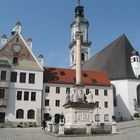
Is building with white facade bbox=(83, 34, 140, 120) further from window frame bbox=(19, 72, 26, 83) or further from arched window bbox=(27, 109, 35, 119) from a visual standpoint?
window frame bbox=(19, 72, 26, 83)

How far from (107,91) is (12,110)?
1717cm

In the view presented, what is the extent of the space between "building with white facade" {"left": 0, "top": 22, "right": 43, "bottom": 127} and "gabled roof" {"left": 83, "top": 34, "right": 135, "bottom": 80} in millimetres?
16279

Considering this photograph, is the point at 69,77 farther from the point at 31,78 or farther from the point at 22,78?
the point at 22,78

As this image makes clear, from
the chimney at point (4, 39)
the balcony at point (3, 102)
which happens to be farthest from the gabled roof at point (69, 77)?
the chimney at point (4, 39)

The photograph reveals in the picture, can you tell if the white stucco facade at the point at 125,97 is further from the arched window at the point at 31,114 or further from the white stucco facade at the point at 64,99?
the arched window at the point at 31,114

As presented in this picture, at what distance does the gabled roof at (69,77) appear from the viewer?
152 ft

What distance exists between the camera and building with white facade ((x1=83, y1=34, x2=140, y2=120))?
50031 mm

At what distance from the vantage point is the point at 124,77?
167ft

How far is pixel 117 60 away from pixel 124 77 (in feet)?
18.7

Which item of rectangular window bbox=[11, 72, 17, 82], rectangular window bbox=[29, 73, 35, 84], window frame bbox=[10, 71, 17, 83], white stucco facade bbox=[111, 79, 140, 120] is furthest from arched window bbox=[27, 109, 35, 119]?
white stucco facade bbox=[111, 79, 140, 120]

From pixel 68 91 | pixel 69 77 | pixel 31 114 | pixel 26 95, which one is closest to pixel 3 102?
pixel 26 95

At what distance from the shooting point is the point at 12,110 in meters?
41.1

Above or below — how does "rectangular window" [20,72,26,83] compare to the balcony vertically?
above

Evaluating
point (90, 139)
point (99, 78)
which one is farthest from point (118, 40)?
point (90, 139)
